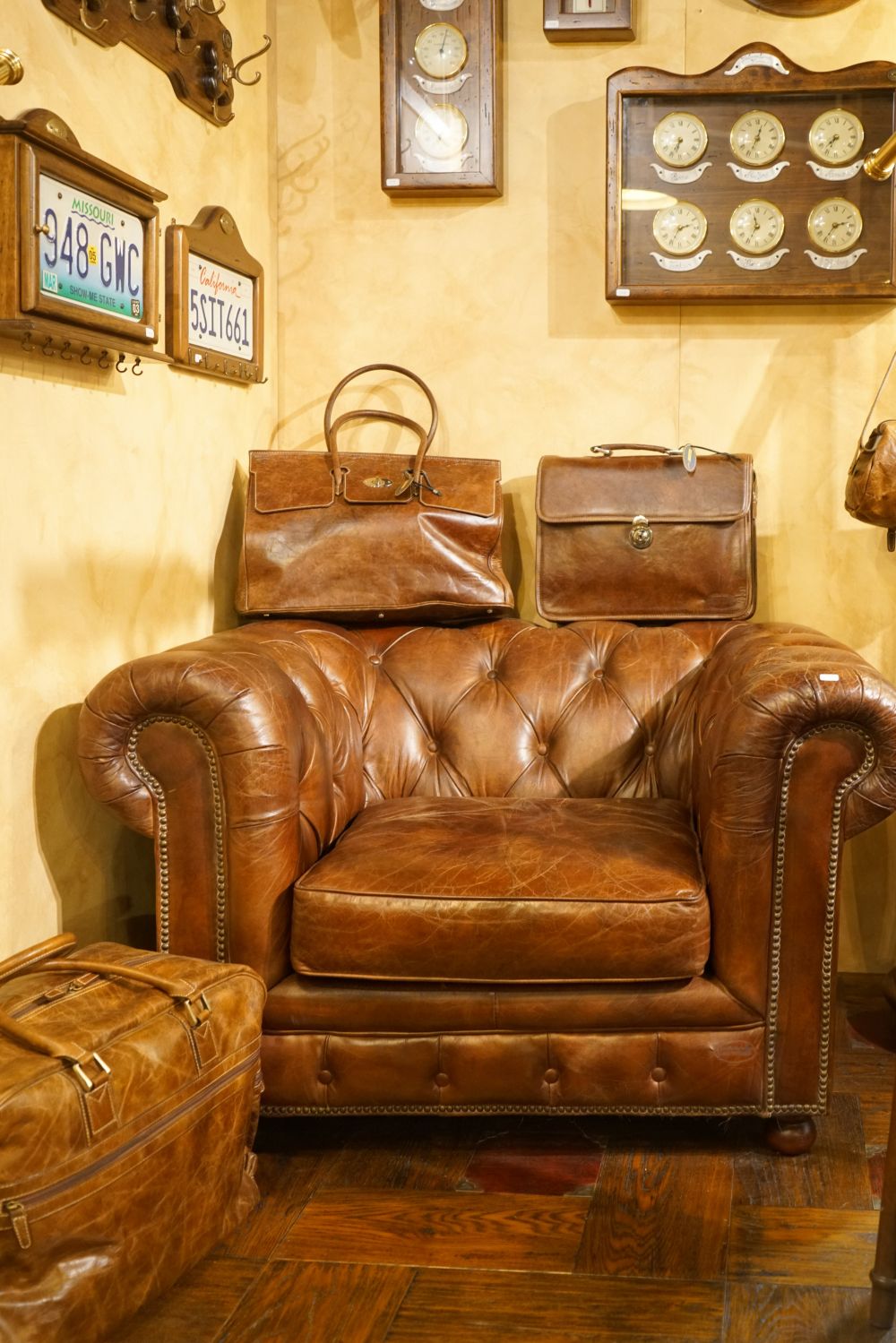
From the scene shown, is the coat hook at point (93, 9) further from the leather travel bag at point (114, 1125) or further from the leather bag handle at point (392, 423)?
the leather travel bag at point (114, 1125)

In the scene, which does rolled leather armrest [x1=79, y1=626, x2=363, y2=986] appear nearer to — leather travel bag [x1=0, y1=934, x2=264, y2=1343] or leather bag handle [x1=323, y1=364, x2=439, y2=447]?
leather travel bag [x1=0, y1=934, x2=264, y2=1343]

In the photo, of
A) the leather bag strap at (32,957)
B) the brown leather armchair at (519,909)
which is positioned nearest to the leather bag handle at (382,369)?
the brown leather armchair at (519,909)

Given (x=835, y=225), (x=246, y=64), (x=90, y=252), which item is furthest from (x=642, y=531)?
(x=246, y=64)

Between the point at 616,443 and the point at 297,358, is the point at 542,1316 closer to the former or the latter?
the point at 616,443

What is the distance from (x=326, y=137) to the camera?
313cm

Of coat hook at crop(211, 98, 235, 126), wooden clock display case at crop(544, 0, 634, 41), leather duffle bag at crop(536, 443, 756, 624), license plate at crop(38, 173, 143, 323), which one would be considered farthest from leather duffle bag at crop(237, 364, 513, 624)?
wooden clock display case at crop(544, 0, 634, 41)

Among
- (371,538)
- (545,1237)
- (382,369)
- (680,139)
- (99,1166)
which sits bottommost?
(545,1237)

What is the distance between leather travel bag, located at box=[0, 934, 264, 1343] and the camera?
1.47 meters

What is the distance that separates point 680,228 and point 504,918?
5.67 feet

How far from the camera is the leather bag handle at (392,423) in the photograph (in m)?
2.83

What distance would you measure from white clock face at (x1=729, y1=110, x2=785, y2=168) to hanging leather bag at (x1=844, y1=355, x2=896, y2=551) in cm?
74

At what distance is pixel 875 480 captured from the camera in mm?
2631

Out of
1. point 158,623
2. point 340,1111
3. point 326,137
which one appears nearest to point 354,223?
point 326,137

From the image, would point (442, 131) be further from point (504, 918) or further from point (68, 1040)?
point (68, 1040)
